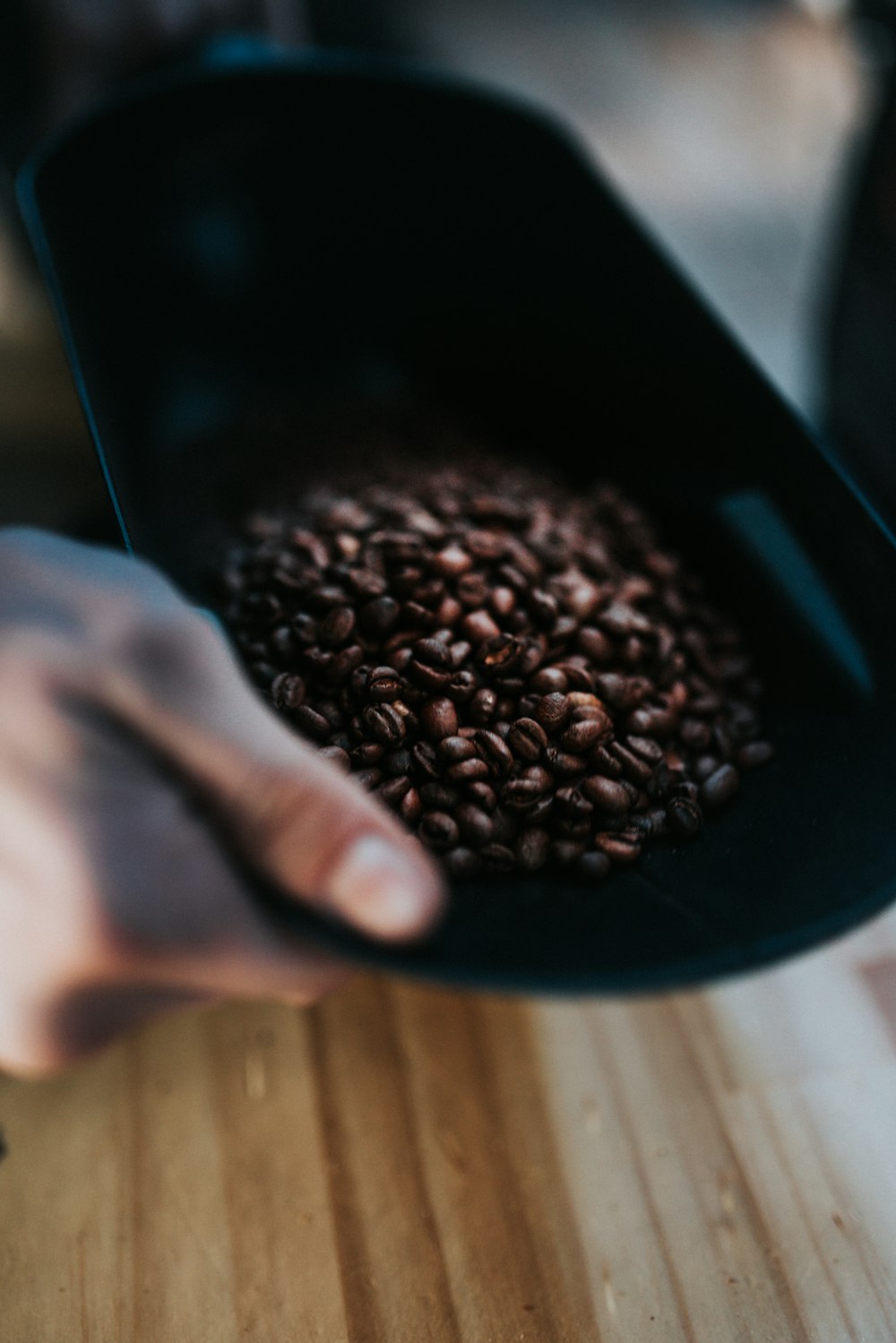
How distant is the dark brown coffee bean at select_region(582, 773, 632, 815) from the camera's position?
74 cm

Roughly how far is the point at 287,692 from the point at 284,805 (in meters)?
0.25

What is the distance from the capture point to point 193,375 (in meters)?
1.32

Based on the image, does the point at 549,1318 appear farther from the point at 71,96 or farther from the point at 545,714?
the point at 71,96

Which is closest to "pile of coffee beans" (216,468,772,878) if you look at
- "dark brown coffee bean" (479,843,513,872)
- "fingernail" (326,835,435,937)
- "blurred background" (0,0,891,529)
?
"dark brown coffee bean" (479,843,513,872)

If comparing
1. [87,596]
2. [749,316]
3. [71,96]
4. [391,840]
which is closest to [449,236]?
[71,96]

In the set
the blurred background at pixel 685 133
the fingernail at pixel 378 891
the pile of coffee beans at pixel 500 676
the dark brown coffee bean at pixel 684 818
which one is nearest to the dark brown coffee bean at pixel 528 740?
the pile of coffee beans at pixel 500 676

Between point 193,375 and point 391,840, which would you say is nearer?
point 391,840

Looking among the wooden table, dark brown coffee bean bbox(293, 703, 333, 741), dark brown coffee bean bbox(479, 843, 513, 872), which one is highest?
dark brown coffee bean bbox(479, 843, 513, 872)

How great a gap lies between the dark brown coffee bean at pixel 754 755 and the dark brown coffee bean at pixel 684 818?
0.07 m

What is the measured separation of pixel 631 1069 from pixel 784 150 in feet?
6.96

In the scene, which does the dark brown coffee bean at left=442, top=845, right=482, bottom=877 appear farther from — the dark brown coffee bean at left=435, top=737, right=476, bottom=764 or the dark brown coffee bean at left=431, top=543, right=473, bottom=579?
the dark brown coffee bean at left=431, top=543, right=473, bottom=579

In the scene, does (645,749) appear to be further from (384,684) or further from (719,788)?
(384,684)

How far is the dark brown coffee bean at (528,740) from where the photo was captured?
76 cm

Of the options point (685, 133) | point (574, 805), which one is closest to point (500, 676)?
point (574, 805)
